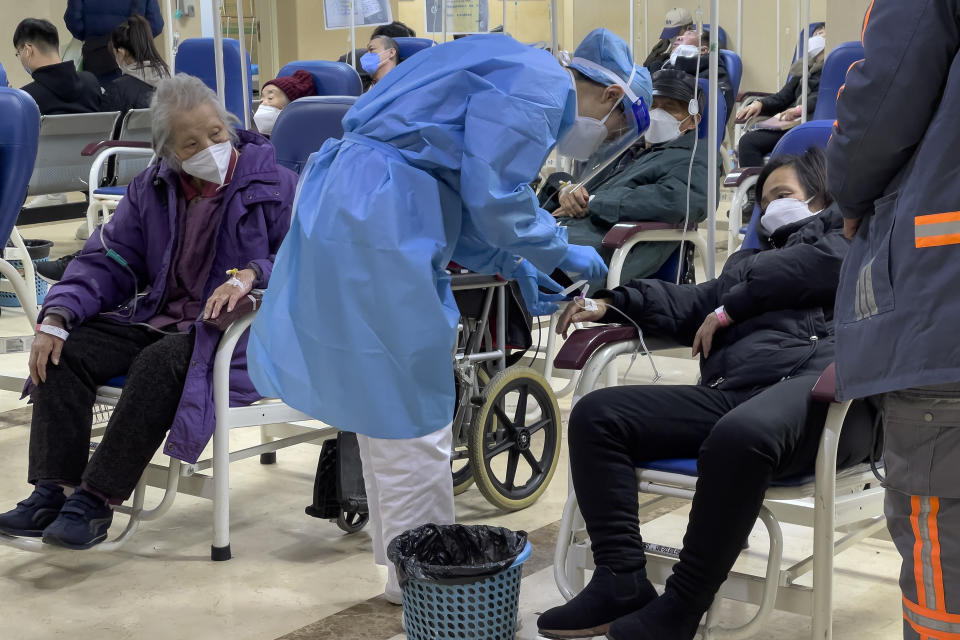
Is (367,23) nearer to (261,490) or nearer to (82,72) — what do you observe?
(82,72)

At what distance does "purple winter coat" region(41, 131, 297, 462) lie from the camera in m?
2.92

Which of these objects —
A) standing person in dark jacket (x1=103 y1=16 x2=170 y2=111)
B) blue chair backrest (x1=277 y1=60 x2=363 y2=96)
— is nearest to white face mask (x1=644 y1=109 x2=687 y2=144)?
blue chair backrest (x1=277 y1=60 x2=363 y2=96)

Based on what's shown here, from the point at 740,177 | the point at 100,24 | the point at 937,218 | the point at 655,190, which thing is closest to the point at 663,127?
the point at 655,190

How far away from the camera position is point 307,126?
350 cm

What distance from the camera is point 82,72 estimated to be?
7.07 m

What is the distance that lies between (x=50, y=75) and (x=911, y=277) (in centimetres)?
629

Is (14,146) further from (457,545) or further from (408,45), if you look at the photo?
(408,45)

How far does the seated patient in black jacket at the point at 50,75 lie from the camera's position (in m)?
6.78

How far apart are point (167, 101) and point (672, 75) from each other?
156 cm

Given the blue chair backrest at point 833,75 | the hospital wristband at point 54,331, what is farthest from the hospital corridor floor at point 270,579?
the blue chair backrest at point 833,75

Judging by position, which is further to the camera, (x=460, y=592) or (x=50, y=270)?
(x=50, y=270)

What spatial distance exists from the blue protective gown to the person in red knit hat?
101 inches

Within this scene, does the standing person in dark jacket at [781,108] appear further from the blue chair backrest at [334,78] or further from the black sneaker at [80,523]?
the black sneaker at [80,523]

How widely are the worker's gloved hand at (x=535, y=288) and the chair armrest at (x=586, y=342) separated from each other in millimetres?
309
